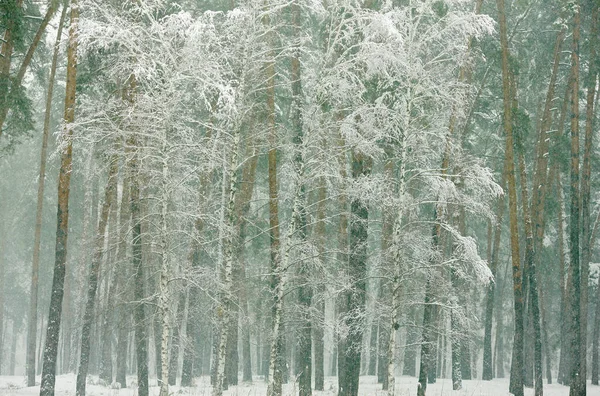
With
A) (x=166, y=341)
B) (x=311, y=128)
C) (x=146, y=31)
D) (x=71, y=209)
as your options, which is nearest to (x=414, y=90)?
(x=311, y=128)

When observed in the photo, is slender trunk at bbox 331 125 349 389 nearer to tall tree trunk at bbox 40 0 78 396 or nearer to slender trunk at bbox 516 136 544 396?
slender trunk at bbox 516 136 544 396

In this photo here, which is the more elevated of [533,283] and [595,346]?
[533,283]

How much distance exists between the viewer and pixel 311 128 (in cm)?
1525

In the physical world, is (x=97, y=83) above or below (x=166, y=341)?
above

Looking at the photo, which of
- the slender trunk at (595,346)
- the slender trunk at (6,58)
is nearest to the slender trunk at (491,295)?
the slender trunk at (595,346)

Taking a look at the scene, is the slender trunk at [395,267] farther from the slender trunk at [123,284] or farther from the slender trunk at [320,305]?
the slender trunk at [123,284]

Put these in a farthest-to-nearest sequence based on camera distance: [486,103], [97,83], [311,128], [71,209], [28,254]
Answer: [28,254], [71,209], [486,103], [97,83], [311,128]

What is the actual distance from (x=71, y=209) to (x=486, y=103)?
24042 mm

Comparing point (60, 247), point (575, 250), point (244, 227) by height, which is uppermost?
point (244, 227)

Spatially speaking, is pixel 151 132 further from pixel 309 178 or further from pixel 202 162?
pixel 309 178

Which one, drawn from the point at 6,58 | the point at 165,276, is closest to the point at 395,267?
the point at 165,276

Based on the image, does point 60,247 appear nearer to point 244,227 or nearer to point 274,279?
point 274,279

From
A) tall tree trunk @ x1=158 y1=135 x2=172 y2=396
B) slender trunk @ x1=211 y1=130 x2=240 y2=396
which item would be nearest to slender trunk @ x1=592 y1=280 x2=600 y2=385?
slender trunk @ x1=211 y1=130 x2=240 y2=396

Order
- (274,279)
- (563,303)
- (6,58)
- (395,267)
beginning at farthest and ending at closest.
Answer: (563,303) → (274,279) → (6,58) → (395,267)
